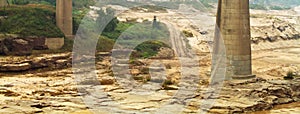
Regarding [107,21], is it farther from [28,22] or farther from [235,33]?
[235,33]

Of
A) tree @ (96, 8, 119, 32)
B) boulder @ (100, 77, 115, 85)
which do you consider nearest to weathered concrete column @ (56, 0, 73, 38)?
tree @ (96, 8, 119, 32)

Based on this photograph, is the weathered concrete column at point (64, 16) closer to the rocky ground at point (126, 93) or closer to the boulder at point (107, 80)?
the rocky ground at point (126, 93)

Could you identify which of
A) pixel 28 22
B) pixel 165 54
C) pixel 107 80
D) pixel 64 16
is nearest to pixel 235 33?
pixel 107 80

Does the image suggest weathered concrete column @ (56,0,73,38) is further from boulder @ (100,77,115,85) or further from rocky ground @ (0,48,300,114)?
boulder @ (100,77,115,85)

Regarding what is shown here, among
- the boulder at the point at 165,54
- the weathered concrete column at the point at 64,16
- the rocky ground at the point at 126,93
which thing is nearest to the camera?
the rocky ground at the point at 126,93

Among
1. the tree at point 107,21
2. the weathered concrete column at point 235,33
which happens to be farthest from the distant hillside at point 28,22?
the weathered concrete column at point 235,33

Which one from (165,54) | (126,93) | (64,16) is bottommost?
(126,93)
